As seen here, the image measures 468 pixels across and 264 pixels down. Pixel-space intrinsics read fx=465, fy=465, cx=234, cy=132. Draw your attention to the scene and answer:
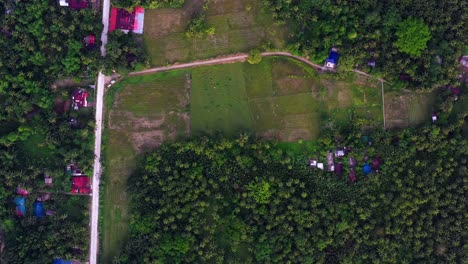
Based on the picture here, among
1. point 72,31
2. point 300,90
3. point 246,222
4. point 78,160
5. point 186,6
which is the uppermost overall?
point 186,6

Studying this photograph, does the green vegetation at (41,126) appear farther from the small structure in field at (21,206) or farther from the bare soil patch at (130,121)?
the bare soil patch at (130,121)

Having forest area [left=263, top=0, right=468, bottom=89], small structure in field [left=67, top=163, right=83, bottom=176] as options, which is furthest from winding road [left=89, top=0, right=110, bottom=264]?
forest area [left=263, top=0, right=468, bottom=89]

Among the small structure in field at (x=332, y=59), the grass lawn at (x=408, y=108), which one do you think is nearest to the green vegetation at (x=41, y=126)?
the small structure in field at (x=332, y=59)

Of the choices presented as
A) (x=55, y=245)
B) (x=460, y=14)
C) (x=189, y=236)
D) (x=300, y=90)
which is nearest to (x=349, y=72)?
(x=300, y=90)

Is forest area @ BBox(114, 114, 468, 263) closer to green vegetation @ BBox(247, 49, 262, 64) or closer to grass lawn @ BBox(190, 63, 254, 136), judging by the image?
grass lawn @ BBox(190, 63, 254, 136)

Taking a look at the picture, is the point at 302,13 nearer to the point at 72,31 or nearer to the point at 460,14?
the point at 460,14
